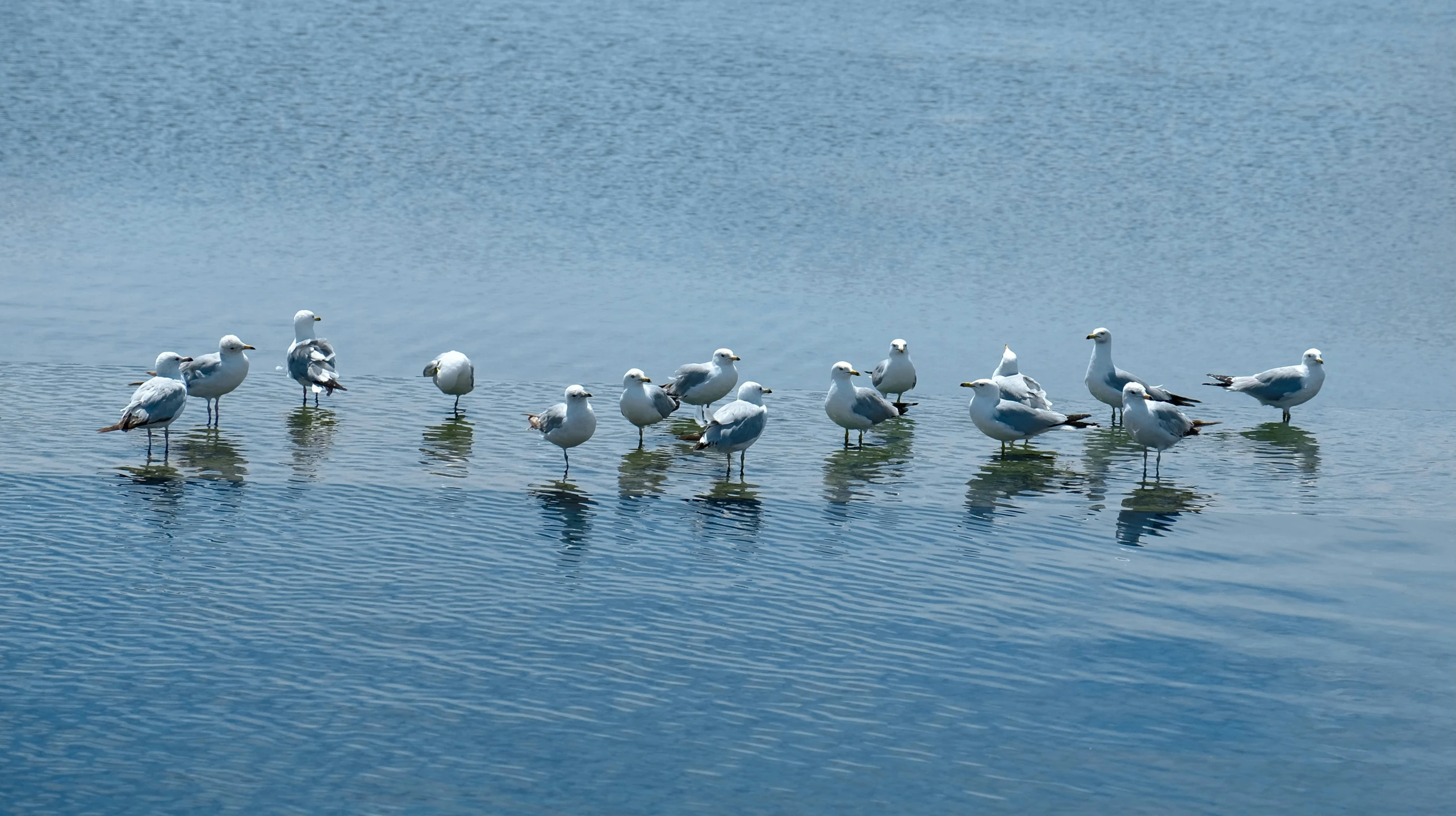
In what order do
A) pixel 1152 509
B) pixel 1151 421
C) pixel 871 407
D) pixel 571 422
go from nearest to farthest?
pixel 1152 509 → pixel 571 422 → pixel 1151 421 → pixel 871 407

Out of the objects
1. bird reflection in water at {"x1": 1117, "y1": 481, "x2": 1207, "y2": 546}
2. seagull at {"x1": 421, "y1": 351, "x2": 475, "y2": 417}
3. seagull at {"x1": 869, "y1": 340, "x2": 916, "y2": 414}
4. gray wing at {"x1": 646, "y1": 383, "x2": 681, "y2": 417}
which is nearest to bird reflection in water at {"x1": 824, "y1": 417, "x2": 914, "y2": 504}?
seagull at {"x1": 869, "y1": 340, "x2": 916, "y2": 414}

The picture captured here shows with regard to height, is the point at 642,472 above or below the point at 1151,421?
below

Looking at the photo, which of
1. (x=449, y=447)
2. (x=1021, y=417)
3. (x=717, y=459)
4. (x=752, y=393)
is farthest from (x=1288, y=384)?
(x=449, y=447)

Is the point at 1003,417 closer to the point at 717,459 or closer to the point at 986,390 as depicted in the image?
the point at 986,390

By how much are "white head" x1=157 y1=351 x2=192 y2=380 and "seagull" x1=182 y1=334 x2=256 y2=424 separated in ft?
0.43

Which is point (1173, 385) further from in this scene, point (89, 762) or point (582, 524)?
point (89, 762)

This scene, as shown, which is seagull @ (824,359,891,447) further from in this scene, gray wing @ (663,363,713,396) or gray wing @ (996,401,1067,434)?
gray wing @ (663,363,713,396)

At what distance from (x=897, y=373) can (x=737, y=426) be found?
4.27 m

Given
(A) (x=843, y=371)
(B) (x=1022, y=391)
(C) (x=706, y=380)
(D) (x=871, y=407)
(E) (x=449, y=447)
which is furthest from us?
(C) (x=706, y=380)

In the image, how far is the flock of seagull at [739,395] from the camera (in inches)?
675

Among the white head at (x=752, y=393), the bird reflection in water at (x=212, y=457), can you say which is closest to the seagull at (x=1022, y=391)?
the white head at (x=752, y=393)

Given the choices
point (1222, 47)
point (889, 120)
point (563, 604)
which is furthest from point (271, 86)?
point (563, 604)

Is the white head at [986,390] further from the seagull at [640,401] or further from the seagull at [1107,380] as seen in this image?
the seagull at [640,401]

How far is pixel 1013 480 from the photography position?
17.4 m
